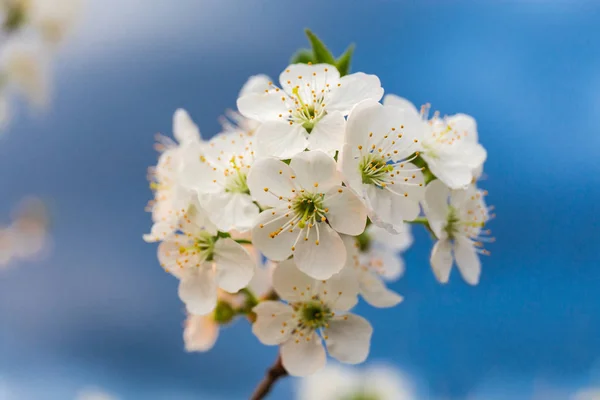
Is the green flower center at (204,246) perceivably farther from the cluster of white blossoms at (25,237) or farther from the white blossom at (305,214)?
the cluster of white blossoms at (25,237)

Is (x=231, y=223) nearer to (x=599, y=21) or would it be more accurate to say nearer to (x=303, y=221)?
(x=303, y=221)

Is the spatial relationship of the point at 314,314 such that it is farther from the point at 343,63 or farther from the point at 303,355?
the point at 343,63

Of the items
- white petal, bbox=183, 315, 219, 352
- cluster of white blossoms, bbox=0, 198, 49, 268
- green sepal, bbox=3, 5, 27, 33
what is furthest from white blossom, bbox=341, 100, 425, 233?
cluster of white blossoms, bbox=0, 198, 49, 268

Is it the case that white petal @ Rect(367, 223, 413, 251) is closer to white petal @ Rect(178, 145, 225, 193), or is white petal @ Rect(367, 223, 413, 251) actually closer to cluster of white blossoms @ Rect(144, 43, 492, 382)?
cluster of white blossoms @ Rect(144, 43, 492, 382)

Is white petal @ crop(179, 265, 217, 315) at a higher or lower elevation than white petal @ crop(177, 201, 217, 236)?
lower

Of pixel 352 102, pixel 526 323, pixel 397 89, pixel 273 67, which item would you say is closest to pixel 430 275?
pixel 526 323

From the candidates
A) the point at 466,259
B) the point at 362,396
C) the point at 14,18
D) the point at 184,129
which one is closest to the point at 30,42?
the point at 14,18

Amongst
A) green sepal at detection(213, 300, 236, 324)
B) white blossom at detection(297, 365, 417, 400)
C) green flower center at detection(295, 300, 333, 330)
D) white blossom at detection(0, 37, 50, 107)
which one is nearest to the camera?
green flower center at detection(295, 300, 333, 330)
